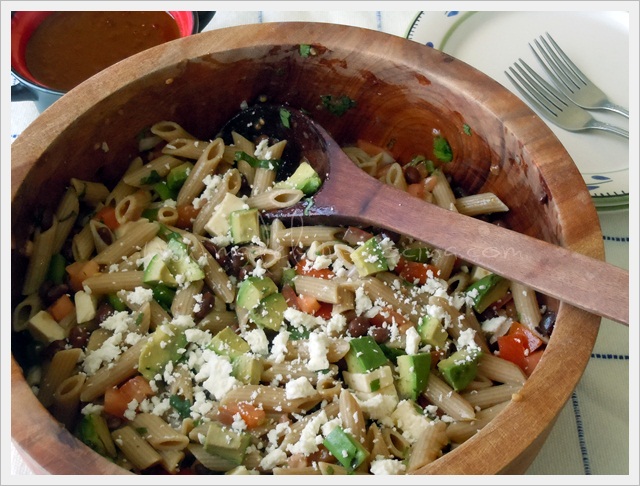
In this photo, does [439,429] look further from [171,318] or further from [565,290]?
[171,318]

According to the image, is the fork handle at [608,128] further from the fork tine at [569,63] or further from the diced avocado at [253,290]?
the diced avocado at [253,290]

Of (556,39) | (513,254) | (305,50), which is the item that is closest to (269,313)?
(513,254)

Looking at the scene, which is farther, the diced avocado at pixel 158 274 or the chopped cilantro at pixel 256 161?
the chopped cilantro at pixel 256 161

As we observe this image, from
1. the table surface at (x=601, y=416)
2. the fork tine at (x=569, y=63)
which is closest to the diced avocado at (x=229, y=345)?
the table surface at (x=601, y=416)

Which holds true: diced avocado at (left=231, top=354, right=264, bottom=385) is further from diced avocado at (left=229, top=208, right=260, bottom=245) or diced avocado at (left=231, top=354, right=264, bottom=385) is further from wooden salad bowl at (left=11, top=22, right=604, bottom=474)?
wooden salad bowl at (left=11, top=22, right=604, bottom=474)

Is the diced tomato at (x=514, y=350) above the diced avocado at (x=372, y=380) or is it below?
above

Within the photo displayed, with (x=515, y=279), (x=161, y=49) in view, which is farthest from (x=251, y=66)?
(x=515, y=279)
